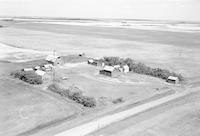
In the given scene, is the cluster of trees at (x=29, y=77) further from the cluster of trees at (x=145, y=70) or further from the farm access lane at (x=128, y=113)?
the cluster of trees at (x=145, y=70)

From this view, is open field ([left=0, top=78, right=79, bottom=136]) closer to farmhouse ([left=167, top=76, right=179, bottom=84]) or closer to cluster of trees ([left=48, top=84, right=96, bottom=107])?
cluster of trees ([left=48, top=84, right=96, bottom=107])

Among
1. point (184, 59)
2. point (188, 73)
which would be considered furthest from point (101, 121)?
point (184, 59)

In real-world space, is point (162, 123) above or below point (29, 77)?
below

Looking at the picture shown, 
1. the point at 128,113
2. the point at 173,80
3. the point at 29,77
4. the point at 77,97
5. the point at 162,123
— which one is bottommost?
the point at 162,123

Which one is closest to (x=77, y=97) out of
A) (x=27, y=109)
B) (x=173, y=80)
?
(x=27, y=109)

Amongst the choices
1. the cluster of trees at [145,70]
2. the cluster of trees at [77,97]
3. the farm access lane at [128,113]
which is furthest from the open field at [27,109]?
the cluster of trees at [145,70]

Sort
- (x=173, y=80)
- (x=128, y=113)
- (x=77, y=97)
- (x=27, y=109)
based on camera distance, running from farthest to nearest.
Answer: (x=173, y=80), (x=77, y=97), (x=27, y=109), (x=128, y=113)

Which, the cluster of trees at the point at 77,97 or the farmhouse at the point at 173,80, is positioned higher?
the farmhouse at the point at 173,80

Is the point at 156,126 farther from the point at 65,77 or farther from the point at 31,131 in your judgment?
the point at 65,77

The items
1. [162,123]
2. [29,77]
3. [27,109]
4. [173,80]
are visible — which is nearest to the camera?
[162,123]

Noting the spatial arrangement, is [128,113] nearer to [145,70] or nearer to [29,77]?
[29,77]
